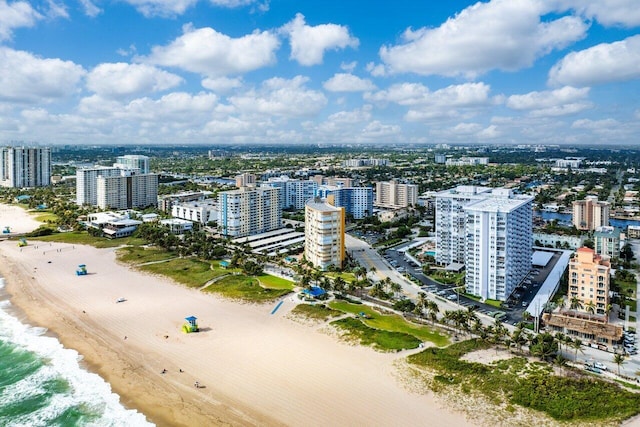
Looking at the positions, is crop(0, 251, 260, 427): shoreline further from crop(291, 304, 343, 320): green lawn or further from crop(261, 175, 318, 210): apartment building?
crop(261, 175, 318, 210): apartment building

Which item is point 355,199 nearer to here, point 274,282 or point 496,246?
point 274,282

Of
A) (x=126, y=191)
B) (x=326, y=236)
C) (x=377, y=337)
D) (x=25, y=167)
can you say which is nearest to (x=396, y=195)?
(x=326, y=236)

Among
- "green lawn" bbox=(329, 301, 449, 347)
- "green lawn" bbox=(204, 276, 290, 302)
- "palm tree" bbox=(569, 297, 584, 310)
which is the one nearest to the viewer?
"green lawn" bbox=(329, 301, 449, 347)

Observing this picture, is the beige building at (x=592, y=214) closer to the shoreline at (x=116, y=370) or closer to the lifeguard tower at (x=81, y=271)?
the shoreline at (x=116, y=370)

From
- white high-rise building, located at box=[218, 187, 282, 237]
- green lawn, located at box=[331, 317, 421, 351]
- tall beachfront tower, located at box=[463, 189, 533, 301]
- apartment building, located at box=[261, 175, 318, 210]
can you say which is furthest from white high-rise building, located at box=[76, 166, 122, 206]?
tall beachfront tower, located at box=[463, 189, 533, 301]

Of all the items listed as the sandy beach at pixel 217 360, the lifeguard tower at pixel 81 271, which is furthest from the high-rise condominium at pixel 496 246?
the lifeguard tower at pixel 81 271

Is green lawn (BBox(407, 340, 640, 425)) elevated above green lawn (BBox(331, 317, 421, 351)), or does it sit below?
below

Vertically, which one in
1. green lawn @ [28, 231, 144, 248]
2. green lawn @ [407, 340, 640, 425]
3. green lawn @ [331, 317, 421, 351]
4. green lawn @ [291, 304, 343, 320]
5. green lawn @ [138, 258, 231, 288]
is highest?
green lawn @ [28, 231, 144, 248]
